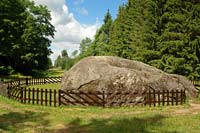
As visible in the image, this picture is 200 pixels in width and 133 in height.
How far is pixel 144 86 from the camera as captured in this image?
69.8 ft

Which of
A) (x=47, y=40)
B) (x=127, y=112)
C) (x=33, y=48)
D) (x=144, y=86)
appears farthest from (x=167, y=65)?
(x=47, y=40)

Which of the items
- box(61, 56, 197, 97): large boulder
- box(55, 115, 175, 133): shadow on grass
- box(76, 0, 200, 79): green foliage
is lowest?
box(55, 115, 175, 133): shadow on grass

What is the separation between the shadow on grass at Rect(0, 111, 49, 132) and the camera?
13195 mm

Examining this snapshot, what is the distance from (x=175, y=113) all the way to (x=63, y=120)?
6.17m

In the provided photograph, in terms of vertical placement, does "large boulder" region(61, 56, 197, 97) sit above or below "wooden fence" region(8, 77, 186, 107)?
above

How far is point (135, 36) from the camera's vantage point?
50.0 metres

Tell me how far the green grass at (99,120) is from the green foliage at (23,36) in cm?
3600

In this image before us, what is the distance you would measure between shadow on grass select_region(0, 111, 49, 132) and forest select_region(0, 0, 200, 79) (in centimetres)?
2479

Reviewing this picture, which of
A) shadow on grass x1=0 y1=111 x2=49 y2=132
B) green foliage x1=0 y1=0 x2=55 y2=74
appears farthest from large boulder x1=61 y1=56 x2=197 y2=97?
green foliage x1=0 y1=0 x2=55 y2=74

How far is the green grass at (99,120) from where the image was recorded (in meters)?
13.3

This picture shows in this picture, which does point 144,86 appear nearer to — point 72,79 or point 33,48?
point 72,79

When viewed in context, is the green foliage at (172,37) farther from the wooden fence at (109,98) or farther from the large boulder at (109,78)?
the wooden fence at (109,98)

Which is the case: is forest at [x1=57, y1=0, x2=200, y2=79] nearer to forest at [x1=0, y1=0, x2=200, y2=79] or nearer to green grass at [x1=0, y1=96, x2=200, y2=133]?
forest at [x1=0, y1=0, x2=200, y2=79]

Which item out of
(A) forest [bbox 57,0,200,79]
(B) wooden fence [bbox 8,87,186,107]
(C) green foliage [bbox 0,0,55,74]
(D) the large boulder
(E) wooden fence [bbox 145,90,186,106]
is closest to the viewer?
(B) wooden fence [bbox 8,87,186,107]
